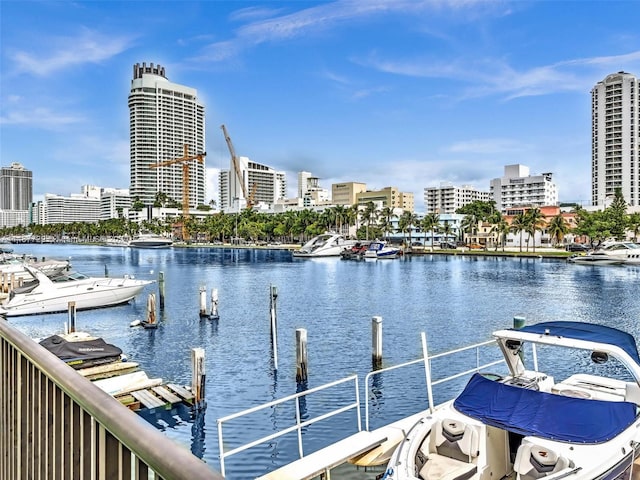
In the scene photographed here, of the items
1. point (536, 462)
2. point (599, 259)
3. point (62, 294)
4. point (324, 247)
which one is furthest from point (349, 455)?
point (324, 247)

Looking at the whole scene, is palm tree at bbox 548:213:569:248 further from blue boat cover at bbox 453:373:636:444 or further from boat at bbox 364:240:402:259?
blue boat cover at bbox 453:373:636:444

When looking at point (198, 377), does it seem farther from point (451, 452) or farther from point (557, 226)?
point (557, 226)

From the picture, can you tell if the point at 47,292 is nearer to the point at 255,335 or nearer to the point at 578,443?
the point at 255,335

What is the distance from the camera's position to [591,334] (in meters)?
12.9

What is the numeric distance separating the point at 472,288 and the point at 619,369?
3505cm

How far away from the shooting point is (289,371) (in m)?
25.8

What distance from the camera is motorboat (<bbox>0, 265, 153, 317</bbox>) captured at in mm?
39969

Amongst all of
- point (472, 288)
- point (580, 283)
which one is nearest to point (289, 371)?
point (472, 288)

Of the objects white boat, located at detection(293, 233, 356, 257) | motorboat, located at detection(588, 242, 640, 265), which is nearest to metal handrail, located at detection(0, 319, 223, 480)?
motorboat, located at detection(588, 242, 640, 265)

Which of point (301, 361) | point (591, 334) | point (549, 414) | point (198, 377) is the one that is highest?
point (591, 334)

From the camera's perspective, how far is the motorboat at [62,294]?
3997cm

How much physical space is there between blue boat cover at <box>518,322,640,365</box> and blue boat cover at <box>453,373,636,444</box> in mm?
2273

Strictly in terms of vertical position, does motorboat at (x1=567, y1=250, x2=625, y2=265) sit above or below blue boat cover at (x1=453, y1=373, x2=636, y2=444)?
below

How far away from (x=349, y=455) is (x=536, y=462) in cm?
437
